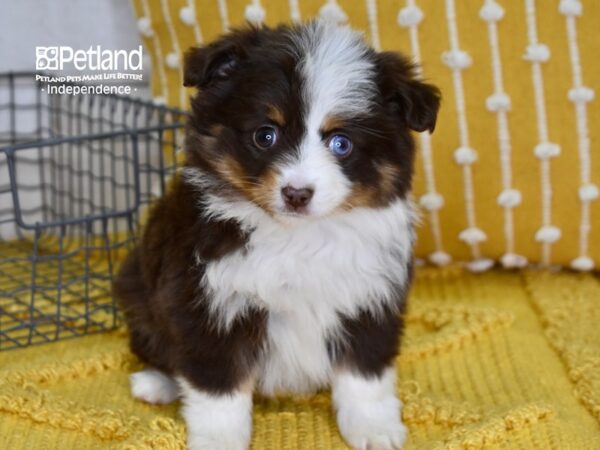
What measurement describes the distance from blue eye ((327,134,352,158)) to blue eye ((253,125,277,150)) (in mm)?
132

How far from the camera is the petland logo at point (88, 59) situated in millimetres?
3660

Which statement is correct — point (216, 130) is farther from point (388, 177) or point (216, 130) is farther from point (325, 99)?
point (388, 177)

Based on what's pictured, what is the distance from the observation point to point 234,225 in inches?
80.4

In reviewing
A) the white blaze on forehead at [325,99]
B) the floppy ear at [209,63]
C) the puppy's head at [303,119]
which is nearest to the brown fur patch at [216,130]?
the puppy's head at [303,119]

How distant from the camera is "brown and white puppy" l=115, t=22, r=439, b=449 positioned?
1915 mm

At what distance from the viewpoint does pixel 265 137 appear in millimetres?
1935

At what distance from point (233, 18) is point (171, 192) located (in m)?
1.00

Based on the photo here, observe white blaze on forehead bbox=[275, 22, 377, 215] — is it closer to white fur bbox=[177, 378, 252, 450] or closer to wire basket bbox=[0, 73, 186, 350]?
white fur bbox=[177, 378, 252, 450]

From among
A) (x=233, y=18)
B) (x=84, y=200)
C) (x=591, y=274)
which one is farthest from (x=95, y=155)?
(x=591, y=274)

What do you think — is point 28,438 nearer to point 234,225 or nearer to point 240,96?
point 234,225

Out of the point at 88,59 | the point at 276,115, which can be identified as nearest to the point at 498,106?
the point at 276,115

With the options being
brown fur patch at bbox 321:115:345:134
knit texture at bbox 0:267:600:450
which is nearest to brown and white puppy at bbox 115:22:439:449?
brown fur patch at bbox 321:115:345:134

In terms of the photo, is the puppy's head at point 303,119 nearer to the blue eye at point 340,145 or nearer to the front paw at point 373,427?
the blue eye at point 340,145

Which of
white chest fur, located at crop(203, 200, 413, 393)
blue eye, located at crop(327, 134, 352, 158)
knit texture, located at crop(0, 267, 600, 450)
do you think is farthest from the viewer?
knit texture, located at crop(0, 267, 600, 450)
